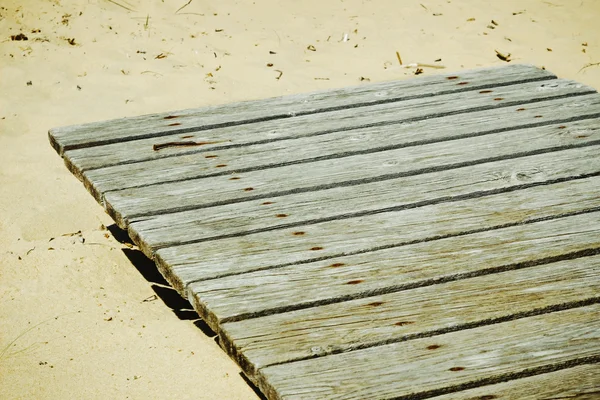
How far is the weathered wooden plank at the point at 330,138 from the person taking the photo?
3107 mm

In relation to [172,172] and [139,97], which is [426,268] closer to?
[172,172]

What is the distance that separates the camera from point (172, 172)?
3.12 m

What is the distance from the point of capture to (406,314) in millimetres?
2213

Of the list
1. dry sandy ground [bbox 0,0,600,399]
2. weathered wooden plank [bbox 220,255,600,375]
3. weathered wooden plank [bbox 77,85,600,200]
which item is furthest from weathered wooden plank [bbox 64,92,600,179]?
weathered wooden plank [bbox 220,255,600,375]

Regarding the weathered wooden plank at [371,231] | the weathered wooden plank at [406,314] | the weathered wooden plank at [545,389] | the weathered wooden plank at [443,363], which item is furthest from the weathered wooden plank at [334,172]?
the weathered wooden plank at [545,389]

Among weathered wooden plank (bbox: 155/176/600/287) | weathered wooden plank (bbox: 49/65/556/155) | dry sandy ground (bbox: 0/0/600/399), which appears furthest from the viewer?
weathered wooden plank (bbox: 49/65/556/155)

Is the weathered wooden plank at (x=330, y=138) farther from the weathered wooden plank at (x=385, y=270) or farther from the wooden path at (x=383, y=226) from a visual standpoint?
the weathered wooden plank at (x=385, y=270)

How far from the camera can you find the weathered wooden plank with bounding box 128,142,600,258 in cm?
270

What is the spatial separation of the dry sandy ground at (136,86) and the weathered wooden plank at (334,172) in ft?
1.50

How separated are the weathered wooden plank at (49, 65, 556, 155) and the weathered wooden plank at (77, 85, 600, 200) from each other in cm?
8

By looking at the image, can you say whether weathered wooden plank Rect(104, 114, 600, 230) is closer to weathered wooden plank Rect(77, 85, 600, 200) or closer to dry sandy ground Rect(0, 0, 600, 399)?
weathered wooden plank Rect(77, 85, 600, 200)

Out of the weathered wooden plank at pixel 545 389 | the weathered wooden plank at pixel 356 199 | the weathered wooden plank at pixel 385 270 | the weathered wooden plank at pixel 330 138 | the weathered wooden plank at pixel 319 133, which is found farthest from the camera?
the weathered wooden plank at pixel 319 133

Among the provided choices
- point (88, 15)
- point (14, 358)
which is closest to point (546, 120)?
point (14, 358)

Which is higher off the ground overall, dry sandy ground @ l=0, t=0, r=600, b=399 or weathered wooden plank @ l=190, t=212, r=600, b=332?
weathered wooden plank @ l=190, t=212, r=600, b=332
